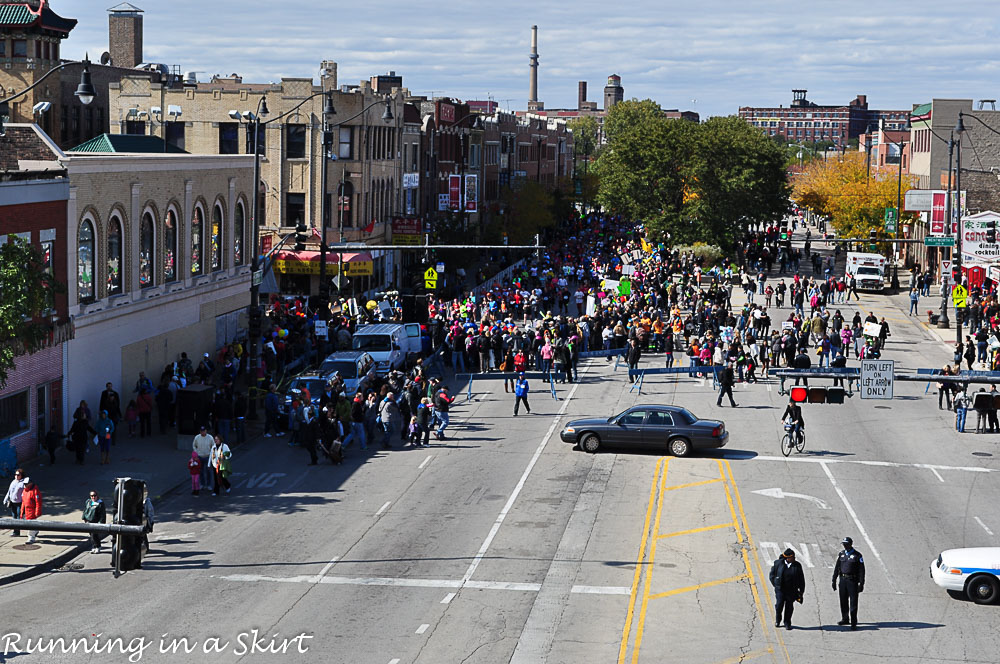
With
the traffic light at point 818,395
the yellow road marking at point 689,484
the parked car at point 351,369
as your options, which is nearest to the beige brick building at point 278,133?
the parked car at point 351,369

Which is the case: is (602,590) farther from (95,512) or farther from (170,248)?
(170,248)

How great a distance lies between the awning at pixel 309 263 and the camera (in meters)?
64.8

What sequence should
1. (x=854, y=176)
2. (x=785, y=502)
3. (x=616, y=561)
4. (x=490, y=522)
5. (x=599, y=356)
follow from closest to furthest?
(x=616, y=561) < (x=490, y=522) < (x=785, y=502) < (x=599, y=356) < (x=854, y=176)

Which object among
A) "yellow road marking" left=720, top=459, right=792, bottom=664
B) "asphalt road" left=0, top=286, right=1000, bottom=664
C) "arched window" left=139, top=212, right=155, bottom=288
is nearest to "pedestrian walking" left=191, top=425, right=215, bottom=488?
"asphalt road" left=0, top=286, right=1000, bottom=664

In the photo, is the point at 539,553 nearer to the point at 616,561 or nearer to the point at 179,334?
the point at 616,561

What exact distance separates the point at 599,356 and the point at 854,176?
65.9 meters

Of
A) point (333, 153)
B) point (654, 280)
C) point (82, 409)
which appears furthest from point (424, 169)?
point (82, 409)

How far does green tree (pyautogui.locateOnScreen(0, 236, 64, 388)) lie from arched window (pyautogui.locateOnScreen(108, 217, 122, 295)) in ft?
30.6

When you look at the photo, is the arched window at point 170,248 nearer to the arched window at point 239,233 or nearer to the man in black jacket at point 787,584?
the arched window at point 239,233

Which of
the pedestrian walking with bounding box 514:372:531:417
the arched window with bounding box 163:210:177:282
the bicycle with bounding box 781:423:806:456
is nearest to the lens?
the bicycle with bounding box 781:423:806:456

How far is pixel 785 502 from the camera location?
92.9ft

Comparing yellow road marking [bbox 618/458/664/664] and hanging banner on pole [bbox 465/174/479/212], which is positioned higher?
hanging banner on pole [bbox 465/174/479/212]

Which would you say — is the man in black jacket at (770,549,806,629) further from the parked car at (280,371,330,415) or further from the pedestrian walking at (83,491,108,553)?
the parked car at (280,371,330,415)

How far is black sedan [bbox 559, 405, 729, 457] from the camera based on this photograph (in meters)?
32.9
